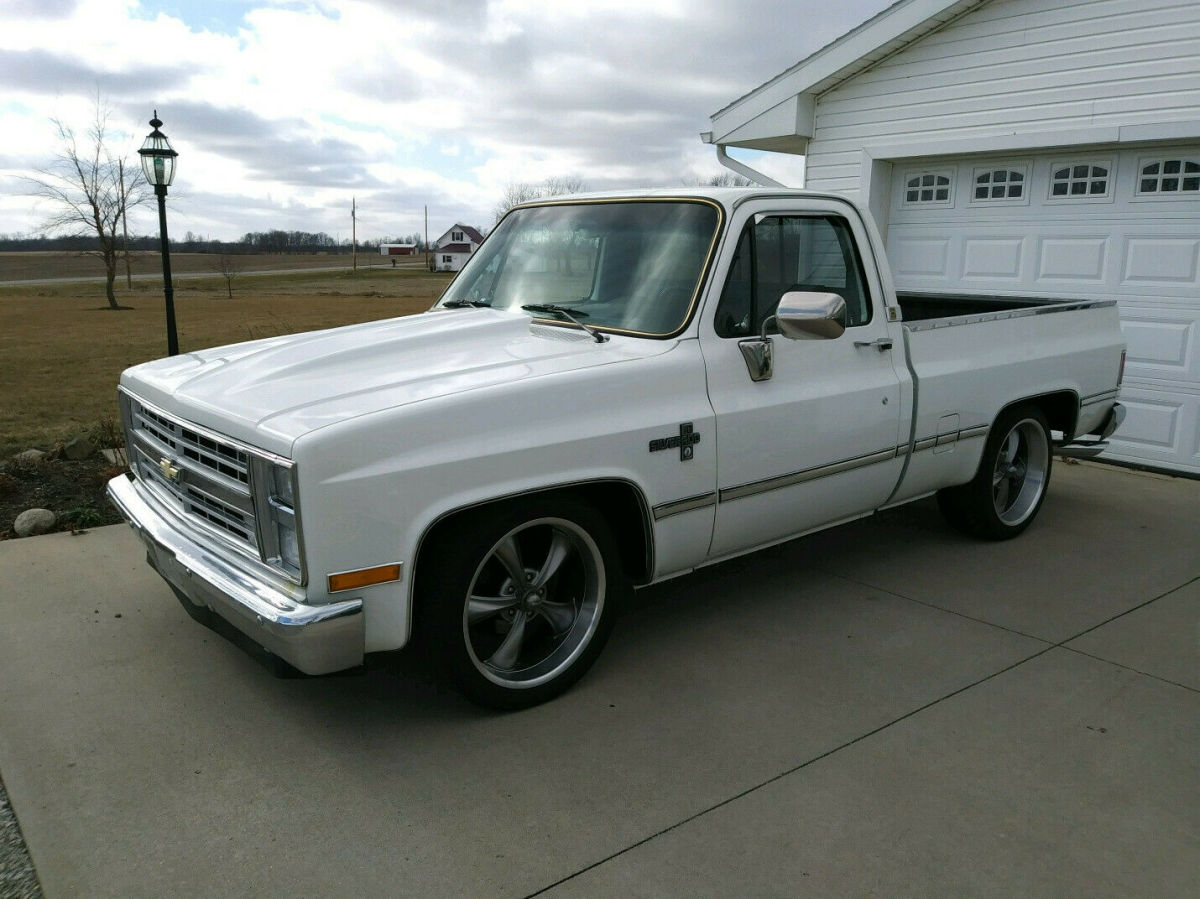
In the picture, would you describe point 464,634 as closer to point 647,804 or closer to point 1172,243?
point 647,804

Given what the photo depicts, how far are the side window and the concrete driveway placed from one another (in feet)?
4.81

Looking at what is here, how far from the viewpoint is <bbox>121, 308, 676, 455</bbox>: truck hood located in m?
3.20

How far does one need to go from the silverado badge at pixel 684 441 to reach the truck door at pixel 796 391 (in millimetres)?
137

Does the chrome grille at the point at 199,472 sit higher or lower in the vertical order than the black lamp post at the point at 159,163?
lower

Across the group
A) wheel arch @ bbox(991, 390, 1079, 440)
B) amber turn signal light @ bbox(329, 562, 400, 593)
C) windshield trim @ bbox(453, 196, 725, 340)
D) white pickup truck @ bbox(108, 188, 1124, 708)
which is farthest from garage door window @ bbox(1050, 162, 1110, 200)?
amber turn signal light @ bbox(329, 562, 400, 593)

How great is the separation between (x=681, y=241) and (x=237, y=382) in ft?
6.18

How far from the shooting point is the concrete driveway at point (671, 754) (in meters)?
2.81

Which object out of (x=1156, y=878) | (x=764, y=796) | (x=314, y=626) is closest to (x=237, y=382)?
(x=314, y=626)

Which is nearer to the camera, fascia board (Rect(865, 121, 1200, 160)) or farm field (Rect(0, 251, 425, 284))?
fascia board (Rect(865, 121, 1200, 160))

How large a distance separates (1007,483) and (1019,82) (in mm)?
4154

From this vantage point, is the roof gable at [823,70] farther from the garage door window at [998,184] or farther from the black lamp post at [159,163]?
the black lamp post at [159,163]

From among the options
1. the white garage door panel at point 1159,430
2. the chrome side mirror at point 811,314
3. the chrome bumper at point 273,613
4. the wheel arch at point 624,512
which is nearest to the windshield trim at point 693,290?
the chrome side mirror at point 811,314

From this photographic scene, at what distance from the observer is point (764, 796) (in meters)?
3.15

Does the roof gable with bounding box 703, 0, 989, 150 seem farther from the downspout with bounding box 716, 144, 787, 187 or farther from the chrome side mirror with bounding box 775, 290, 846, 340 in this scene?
the chrome side mirror with bounding box 775, 290, 846, 340
